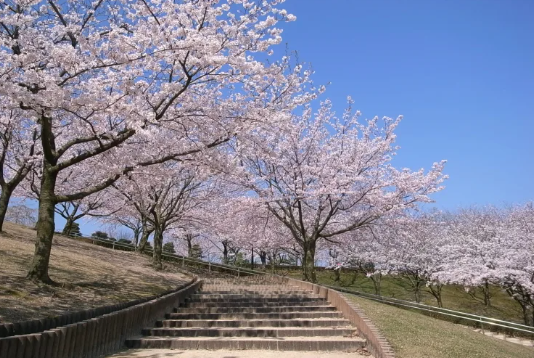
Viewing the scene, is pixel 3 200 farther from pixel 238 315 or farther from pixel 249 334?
pixel 249 334

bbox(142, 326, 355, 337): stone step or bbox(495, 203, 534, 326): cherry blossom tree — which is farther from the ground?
bbox(495, 203, 534, 326): cherry blossom tree

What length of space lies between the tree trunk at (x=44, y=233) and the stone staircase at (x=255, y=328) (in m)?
3.37

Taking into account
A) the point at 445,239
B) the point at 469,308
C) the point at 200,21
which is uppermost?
the point at 200,21

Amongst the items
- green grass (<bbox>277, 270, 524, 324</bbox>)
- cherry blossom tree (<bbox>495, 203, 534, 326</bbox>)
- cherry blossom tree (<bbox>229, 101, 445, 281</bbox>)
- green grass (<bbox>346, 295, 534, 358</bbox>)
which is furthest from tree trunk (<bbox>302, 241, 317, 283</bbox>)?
green grass (<bbox>277, 270, 524, 324</bbox>)

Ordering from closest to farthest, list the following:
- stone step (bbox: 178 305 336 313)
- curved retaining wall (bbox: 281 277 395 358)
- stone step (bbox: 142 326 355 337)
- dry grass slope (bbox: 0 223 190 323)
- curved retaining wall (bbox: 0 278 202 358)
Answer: curved retaining wall (bbox: 0 278 202 358), curved retaining wall (bbox: 281 277 395 358), dry grass slope (bbox: 0 223 190 323), stone step (bbox: 142 326 355 337), stone step (bbox: 178 305 336 313)

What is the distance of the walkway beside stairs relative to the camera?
7.62m

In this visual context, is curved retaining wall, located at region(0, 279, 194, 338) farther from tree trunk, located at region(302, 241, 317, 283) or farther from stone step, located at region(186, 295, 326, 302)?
tree trunk, located at region(302, 241, 317, 283)

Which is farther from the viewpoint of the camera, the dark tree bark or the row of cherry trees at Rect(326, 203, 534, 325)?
the dark tree bark

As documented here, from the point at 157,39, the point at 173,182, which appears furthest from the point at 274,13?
the point at 173,182

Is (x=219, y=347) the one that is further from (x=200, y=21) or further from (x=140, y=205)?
(x=140, y=205)

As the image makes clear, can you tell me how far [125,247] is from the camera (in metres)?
36.8

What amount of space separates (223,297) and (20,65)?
8379 millimetres

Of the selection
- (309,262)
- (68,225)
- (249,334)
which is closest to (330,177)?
(309,262)

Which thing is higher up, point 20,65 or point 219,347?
point 20,65
